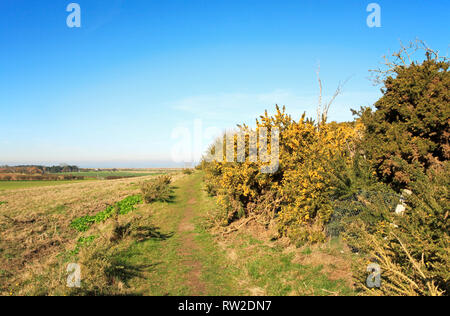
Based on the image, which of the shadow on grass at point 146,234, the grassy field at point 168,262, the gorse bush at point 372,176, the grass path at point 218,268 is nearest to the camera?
the gorse bush at point 372,176

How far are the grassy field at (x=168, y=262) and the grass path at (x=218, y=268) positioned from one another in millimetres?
29

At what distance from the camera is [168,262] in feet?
35.3

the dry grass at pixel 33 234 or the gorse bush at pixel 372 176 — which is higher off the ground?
the gorse bush at pixel 372 176

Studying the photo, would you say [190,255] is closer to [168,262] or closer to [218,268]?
[168,262]

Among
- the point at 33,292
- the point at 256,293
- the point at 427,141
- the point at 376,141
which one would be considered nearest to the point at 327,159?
the point at 376,141

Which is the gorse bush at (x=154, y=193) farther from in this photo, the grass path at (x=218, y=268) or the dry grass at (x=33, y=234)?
the grass path at (x=218, y=268)

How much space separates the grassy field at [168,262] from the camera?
7598 millimetres

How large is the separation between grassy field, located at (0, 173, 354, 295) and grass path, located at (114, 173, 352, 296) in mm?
29

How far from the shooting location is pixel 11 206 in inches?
1046

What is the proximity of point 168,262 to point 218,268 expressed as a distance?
2.30 metres

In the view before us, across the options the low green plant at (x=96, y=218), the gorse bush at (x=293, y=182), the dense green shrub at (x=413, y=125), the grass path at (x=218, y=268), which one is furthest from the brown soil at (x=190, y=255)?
the dense green shrub at (x=413, y=125)

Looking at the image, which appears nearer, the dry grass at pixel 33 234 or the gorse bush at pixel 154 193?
the dry grass at pixel 33 234

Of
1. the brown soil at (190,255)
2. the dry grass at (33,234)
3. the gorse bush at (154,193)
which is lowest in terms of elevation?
the dry grass at (33,234)
